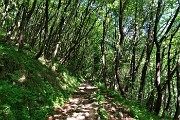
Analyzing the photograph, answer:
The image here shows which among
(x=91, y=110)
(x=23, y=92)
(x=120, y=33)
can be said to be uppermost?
(x=120, y=33)

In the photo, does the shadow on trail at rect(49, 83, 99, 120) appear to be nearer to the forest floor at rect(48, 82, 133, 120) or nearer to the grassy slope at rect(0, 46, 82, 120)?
the forest floor at rect(48, 82, 133, 120)

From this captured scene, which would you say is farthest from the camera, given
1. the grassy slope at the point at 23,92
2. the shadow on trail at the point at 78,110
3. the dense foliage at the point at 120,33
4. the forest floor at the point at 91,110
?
the dense foliage at the point at 120,33

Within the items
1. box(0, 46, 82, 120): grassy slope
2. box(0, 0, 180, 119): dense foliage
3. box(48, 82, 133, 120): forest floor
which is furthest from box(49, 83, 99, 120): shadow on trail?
box(0, 0, 180, 119): dense foliage

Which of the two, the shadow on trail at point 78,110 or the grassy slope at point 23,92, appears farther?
the shadow on trail at point 78,110

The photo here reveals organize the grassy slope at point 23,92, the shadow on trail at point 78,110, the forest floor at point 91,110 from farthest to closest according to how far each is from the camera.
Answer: the forest floor at point 91,110 → the shadow on trail at point 78,110 → the grassy slope at point 23,92

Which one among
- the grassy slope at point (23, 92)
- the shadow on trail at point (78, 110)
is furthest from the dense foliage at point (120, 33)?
the shadow on trail at point (78, 110)

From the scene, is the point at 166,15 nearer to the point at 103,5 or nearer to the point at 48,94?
the point at 103,5

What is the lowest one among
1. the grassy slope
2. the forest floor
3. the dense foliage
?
the forest floor

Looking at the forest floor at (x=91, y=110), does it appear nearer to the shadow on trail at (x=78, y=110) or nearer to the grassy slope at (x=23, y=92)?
the shadow on trail at (x=78, y=110)

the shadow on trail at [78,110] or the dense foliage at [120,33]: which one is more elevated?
the dense foliage at [120,33]

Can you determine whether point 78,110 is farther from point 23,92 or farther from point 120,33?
point 120,33

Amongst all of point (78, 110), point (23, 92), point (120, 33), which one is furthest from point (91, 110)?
point (120, 33)

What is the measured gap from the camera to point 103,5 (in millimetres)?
26297

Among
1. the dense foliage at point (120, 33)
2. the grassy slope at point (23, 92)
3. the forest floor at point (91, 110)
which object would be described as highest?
the dense foliage at point (120, 33)
